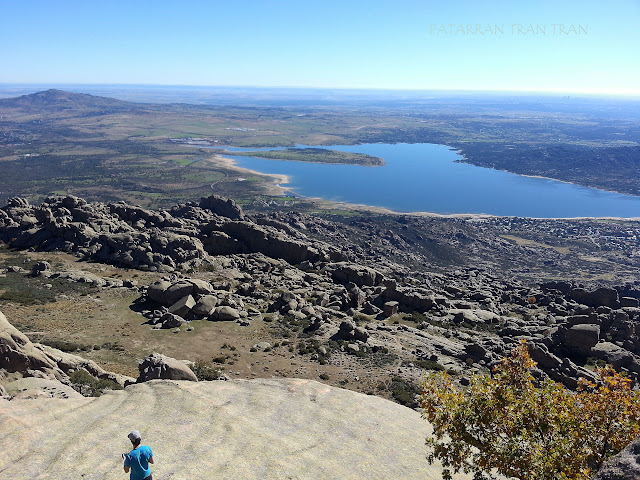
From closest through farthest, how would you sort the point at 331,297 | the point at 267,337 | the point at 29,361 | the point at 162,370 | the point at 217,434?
1. the point at 217,434
2. the point at 29,361
3. the point at 162,370
4. the point at 267,337
5. the point at 331,297

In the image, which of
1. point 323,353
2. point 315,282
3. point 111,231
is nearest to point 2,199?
point 111,231

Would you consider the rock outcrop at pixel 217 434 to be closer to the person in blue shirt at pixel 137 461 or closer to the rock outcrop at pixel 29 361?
the person in blue shirt at pixel 137 461

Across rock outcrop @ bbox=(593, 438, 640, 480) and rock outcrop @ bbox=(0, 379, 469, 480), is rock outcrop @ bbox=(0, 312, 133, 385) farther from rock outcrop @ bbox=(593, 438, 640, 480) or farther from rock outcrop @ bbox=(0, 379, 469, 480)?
rock outcrop @ bbox=(593, 438, 640, 480)

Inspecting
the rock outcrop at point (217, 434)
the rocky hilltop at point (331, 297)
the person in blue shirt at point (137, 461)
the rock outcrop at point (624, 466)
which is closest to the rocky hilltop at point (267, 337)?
the rock outcrop at point (217, 434)

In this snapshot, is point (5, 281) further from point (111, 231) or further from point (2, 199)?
point (2, 199)

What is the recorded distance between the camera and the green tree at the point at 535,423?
39.8 feet

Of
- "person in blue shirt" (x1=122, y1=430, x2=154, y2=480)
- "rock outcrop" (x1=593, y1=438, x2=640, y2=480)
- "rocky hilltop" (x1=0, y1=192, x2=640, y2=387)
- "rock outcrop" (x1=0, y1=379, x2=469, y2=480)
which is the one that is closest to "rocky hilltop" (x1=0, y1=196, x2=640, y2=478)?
"rock outcrop" (x1=0, y1=379, x2=469, y2=480)

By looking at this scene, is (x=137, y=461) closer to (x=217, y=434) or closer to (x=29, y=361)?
(x=217, y=434)

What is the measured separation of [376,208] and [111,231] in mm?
129405

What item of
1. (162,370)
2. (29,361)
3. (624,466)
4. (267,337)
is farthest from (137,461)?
(267,337)

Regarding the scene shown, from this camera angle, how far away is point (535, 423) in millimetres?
13164

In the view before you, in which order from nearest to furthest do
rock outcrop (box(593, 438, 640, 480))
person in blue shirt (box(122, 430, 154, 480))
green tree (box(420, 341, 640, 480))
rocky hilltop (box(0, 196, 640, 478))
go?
rock outcrop (box(593, 438, 640, 480)) < green tree (box(420, 341, 640, 480)) < person in blue shirt (box(122, 430, 154, 480)) < rocky hilltop (box(0, 196, 640, 478))

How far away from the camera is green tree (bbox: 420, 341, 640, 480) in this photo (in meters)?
12.1

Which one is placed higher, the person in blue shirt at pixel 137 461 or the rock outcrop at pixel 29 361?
the person in blue shirt at pixel 137 461
